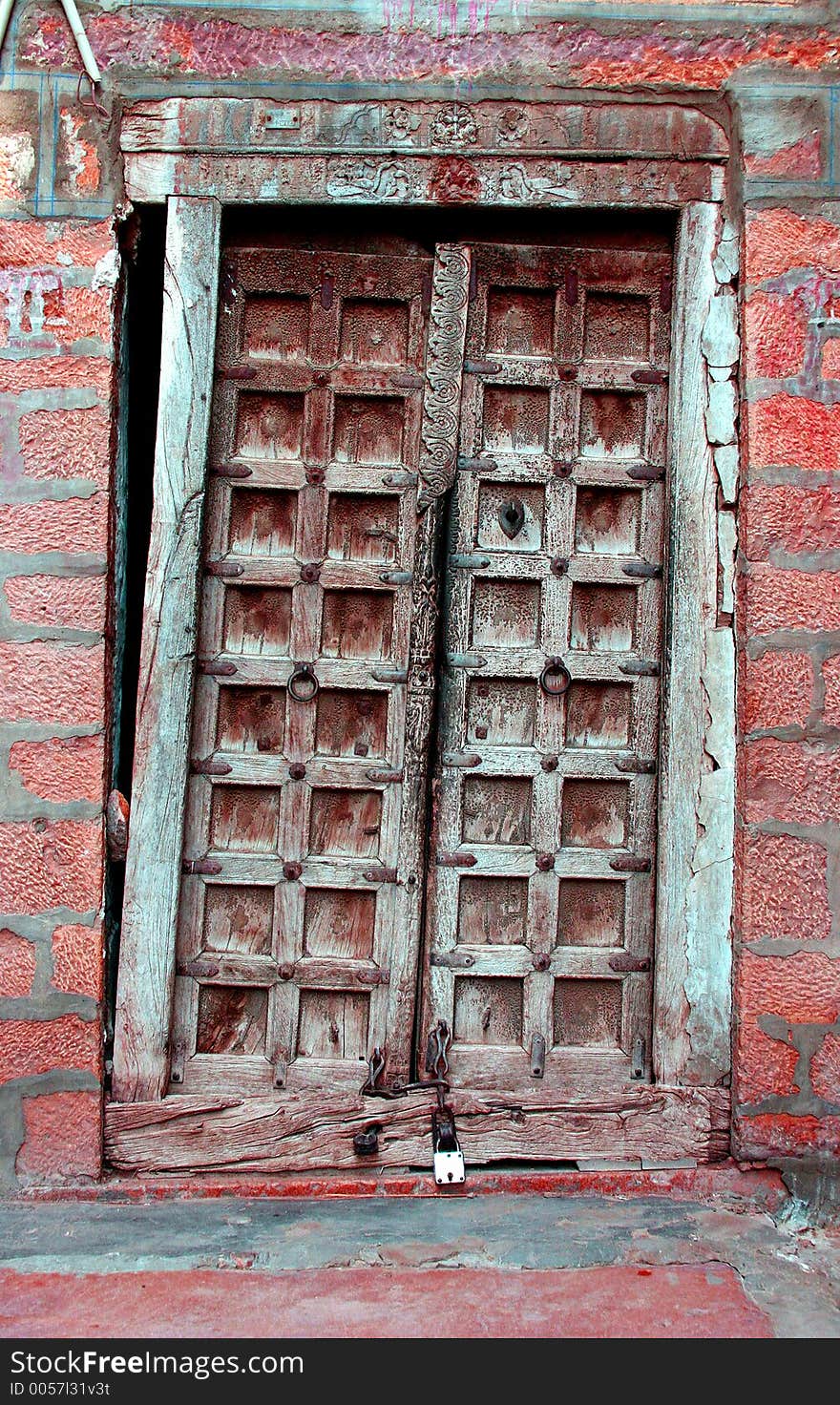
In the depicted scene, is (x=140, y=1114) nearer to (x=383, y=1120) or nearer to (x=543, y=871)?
(x=383, y=1120)

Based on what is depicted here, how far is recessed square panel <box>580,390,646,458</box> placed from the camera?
287cm

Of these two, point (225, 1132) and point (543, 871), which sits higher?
point (543, 871)

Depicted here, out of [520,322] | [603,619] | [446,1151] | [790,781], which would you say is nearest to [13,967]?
[446,1151]

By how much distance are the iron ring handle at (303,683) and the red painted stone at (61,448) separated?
66 cm

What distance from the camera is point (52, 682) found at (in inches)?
103

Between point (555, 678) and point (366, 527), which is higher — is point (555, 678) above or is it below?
below

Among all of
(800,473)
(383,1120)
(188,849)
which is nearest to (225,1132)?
(383,1120)

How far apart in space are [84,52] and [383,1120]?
9.03 feet

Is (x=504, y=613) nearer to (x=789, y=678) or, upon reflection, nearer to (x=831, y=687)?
(x=789, y=678)

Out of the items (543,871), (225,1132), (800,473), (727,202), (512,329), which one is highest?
(727,202)

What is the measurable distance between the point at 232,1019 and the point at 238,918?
0.26 m

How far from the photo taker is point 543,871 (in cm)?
282

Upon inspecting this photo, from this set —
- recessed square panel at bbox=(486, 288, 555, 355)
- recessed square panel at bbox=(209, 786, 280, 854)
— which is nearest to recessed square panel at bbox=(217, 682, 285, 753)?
recessed square panel at bbox=(209, 786, 280, 854)

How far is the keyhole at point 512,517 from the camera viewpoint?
2842 mm
